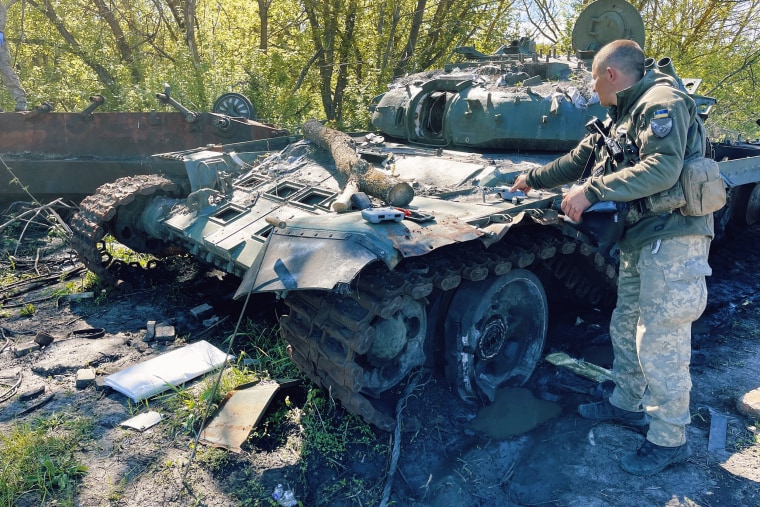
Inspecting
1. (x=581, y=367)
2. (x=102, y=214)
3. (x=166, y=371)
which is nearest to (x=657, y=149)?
(x=581, y=367)

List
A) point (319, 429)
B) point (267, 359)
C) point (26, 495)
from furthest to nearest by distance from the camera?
point (267, 359) → point (319, 429) → point (26, 495)

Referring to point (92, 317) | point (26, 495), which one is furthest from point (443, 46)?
point (26, 495)

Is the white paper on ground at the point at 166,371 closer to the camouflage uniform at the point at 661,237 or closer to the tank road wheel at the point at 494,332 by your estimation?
the tank road wheel at the point at 494,332

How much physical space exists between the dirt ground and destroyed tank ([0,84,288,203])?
12.9 feet

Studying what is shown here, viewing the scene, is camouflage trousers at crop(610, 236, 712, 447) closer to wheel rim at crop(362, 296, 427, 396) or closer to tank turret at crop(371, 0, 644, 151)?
wheel rim at crop(362, 296, 427, 396)

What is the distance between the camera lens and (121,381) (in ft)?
14.7

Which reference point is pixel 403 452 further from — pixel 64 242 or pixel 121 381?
pixel 64 242

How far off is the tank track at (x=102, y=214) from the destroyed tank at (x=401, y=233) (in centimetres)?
2

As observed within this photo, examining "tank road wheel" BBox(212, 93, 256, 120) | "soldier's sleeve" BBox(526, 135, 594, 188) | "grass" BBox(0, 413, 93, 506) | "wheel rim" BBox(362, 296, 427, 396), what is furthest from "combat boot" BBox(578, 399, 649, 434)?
"tank road wheel" BBox(212, 93, 256, 120)

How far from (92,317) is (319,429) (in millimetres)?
3042

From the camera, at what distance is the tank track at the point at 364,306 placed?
3.48 m

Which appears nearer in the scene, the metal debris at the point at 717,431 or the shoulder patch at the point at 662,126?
the shoulder patch at the point at 662,126

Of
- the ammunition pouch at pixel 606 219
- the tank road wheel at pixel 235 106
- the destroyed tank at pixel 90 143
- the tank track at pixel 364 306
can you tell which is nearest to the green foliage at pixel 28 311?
the destroyed tank at pixel 90 143

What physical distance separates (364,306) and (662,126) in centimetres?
183
